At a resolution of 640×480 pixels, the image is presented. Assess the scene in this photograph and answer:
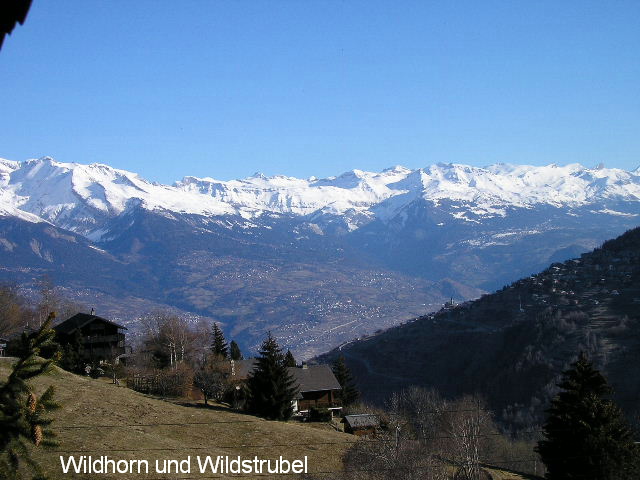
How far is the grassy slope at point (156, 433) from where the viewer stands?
114ft

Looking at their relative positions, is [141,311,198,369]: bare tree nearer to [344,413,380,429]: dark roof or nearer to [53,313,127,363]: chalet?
[53,313,127,363]: chalet

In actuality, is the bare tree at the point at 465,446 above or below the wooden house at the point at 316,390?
below

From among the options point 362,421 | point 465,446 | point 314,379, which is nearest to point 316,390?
point 314,379

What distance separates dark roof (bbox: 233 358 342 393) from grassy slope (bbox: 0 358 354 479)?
68.2ft

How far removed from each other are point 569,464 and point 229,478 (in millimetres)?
16870

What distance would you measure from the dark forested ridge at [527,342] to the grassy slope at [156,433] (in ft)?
172

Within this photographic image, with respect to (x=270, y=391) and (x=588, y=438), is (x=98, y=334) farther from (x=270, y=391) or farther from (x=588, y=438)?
(x=588, y=438)

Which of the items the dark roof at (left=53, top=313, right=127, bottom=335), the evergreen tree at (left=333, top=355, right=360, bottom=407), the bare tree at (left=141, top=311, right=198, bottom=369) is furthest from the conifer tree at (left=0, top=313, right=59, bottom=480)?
the dark roof at (left=53, top=313, right=127, bottom=335)

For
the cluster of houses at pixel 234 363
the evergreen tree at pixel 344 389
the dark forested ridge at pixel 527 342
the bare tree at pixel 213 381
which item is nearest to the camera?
the bare tree at pixel 213 381

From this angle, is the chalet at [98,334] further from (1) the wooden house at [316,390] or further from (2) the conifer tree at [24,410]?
(2) the conifer tree at [24,410]

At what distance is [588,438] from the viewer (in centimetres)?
3262

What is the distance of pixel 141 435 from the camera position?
1526 inches

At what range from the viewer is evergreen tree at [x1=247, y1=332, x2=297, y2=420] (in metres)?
54.9

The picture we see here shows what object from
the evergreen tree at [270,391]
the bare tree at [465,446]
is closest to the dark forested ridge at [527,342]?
the bare tree at [465,446]
